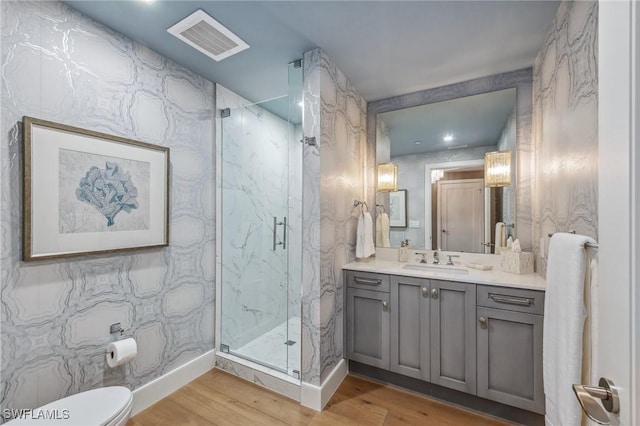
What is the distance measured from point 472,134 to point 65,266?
302cm

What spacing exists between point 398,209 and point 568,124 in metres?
1.41


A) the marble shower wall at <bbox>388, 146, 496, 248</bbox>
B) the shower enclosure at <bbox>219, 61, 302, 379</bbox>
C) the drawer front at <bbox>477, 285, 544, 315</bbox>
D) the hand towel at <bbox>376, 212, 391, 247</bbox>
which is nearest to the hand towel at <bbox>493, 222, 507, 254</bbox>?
the marble shower wall at <bbox>388, 146, 496, 248</bbox>

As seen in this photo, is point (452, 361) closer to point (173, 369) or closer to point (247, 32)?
point (173, 369)

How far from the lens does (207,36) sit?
69.5 inches

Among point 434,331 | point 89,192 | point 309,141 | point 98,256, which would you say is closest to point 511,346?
point 434,331

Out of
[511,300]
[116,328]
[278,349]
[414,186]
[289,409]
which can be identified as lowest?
[289,409]

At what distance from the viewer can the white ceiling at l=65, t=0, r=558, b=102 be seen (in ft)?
5.02

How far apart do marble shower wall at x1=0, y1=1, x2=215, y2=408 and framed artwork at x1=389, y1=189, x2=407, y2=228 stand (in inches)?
66.1

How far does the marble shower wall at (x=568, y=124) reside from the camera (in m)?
1.17

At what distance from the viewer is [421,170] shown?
101 inches

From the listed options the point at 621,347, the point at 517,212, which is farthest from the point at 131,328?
the point at 517,212

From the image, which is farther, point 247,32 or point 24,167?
point 247,32

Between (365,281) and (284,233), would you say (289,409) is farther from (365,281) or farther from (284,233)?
(284,233)

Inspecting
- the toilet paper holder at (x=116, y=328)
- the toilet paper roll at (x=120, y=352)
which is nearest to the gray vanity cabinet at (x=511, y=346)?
the toilet paper roll at (x=120, y=352)
